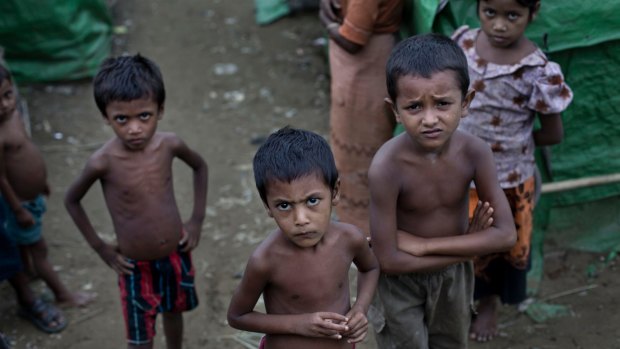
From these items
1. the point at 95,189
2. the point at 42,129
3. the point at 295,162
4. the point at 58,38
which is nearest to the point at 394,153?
the point at 295,162

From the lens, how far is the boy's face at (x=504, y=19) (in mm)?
2846

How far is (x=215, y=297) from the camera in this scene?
156 inches

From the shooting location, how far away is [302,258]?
2234 mm

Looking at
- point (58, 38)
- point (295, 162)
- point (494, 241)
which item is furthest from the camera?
point (58, 38)

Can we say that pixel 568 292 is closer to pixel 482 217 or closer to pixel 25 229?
pixel 482 217

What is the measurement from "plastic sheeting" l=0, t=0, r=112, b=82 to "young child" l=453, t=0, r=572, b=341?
411 centimetres

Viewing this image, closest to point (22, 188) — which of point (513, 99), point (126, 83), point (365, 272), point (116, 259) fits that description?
point (116, 259)

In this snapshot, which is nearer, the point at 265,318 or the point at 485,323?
the point at 265,318

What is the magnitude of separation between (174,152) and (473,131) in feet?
4.09

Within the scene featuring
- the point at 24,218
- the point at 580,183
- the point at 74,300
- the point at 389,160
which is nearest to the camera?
the point at 389,160

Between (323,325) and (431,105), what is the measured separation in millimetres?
748

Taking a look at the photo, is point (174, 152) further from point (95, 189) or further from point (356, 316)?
point (95, 189)

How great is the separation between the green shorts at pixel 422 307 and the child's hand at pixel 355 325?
1.16ft

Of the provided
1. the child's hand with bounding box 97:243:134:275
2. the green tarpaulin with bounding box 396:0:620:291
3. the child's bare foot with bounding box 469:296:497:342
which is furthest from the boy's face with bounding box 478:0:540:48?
the child's hand with bounding box 97:243:134:275
